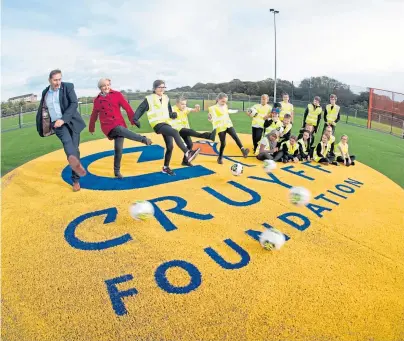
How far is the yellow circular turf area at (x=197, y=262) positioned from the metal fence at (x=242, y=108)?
328 inches

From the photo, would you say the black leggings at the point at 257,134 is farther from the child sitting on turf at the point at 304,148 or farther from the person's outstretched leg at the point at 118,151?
the person's outstretched leg at the point at 118,151

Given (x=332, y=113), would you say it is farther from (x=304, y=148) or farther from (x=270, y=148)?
(x=270, y=148)

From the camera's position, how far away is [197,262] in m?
3.66

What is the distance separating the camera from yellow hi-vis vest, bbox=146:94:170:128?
6332mm

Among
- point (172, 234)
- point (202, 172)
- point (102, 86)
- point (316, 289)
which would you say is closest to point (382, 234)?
point (316, 289)

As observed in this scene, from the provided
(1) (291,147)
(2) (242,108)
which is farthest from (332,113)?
(2) (242,108)

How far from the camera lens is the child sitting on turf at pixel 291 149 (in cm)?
819

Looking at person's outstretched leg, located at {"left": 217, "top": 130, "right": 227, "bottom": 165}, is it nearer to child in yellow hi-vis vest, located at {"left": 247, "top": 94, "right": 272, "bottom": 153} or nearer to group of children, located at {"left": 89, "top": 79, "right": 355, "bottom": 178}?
group of children, located at {"left": 89, "top": 79, "right": 355, "bottom": 178}

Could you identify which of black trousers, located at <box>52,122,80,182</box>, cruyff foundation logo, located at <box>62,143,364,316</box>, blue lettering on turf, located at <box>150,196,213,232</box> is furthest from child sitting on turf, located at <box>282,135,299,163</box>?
black trousers, located at <box>52,122,80,182</box>

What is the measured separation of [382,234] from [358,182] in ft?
8.39

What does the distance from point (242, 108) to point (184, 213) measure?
800 inches

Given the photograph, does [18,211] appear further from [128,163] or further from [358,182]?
[358,182]

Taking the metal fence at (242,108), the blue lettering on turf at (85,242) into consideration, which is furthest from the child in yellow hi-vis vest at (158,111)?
the metal fence at (242,108)

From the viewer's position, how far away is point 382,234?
459cm
